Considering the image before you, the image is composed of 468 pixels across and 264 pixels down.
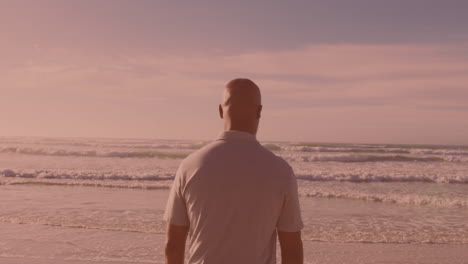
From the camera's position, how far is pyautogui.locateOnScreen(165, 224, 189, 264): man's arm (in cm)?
209

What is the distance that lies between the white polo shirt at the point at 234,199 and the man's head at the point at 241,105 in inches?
3.0

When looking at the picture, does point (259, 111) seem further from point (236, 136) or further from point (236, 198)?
point (236, 198)

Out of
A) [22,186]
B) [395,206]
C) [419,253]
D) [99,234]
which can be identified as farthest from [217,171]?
[22,186]

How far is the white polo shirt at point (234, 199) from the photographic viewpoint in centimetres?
189

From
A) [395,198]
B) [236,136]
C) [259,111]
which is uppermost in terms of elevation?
[259,111]

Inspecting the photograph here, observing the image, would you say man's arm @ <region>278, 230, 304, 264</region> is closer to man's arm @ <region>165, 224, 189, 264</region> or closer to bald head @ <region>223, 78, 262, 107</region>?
man's arm @ <region>165, 224, 189, 264</region>

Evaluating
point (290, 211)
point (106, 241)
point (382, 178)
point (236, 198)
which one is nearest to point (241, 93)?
point (236, 198)

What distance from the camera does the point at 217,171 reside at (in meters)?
1.90

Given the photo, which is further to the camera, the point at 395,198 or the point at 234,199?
the point at 395,198

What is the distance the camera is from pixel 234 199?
1.92 meters

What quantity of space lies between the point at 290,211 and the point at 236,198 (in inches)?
11.0

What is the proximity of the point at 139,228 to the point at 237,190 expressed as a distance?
7984 millimetres

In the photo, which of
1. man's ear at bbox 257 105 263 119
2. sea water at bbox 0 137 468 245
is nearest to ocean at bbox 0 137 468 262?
sea water at bbox 0 137 468 245

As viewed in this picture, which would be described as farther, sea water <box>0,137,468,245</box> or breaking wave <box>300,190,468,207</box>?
breaking wave <box>300,190,468,207</box>
